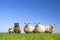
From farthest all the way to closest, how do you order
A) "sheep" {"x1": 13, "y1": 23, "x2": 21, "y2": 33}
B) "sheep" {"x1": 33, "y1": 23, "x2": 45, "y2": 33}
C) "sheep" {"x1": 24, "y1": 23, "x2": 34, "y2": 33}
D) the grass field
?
"sheep" {"x1": 24, "y1": 23, "x2": 34, "y2": 33}, "sheep" {"x1": 33, "y1": 23, "x2": 45, "y2": 33}, "sheep" {"x1": 13, "y1": 23, "x2": 21, "y2": 33}, the grass field

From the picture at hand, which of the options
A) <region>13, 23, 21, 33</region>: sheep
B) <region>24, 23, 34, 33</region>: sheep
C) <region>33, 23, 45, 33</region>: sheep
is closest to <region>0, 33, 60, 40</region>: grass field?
<region>33, 23, 45, 33</region>: sheep

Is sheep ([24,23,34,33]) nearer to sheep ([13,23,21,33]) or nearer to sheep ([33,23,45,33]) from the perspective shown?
sheep ([33,23,45,33])

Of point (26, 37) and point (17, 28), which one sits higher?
point (17, 28)

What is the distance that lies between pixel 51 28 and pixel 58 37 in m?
10.7

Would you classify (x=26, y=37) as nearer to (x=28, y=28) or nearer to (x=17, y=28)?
(x=17, y=28)

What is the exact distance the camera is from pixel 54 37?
21.4 meters

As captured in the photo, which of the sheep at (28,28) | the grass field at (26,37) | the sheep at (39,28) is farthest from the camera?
the sheep at (28,28)

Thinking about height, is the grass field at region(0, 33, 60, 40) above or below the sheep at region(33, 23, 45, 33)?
below

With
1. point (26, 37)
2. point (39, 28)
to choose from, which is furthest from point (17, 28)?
point (26, 37)

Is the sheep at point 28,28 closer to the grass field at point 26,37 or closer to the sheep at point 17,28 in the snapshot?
the sheep at point 17,28

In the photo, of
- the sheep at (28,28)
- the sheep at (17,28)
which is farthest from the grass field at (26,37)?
the sheep at (17,28)

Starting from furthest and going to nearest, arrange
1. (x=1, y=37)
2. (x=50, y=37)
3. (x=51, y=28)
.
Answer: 1. (x=51, y=28)
2. (x=50, y=37)
3. (x=1, y=37)

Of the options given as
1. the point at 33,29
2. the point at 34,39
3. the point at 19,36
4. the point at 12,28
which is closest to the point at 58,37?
the point at 34,39

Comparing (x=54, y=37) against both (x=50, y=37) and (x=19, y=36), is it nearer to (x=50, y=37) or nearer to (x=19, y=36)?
(x=50, y=37)
